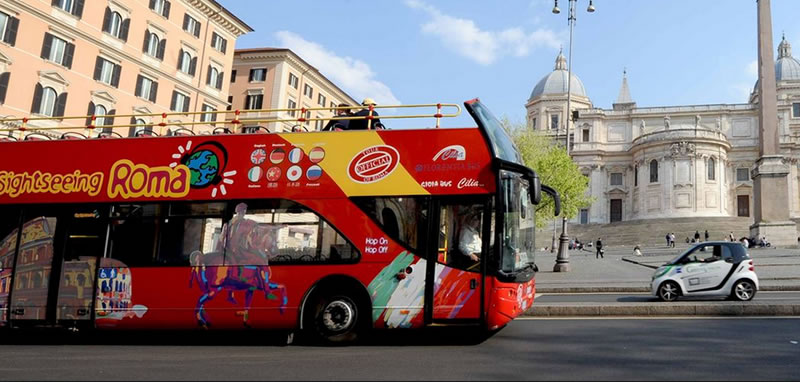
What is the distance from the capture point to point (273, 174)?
25.9 feet

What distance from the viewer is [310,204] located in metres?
7.64

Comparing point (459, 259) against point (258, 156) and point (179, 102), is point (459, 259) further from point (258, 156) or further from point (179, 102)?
point (179, 102)

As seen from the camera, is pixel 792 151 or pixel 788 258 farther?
pixel 792 151

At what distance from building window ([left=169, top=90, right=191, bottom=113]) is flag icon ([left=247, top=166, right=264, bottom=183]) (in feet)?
94.7

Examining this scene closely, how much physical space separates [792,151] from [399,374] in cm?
8334

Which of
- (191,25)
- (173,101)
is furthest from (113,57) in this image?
(191,25)

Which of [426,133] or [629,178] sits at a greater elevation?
[629,178]

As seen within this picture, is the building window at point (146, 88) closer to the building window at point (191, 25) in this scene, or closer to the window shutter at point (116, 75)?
the window shutter at point (116, 75)

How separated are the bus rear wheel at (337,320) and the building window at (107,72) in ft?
90.4

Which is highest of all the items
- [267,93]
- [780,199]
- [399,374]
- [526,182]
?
[267,93]

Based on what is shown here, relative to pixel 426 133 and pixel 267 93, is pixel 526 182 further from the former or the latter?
pixel 267 93

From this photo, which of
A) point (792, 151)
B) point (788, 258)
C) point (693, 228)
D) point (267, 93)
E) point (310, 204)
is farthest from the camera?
point (792, 151)

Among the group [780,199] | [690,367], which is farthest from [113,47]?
[780,199]

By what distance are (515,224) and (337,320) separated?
2.71 meters
